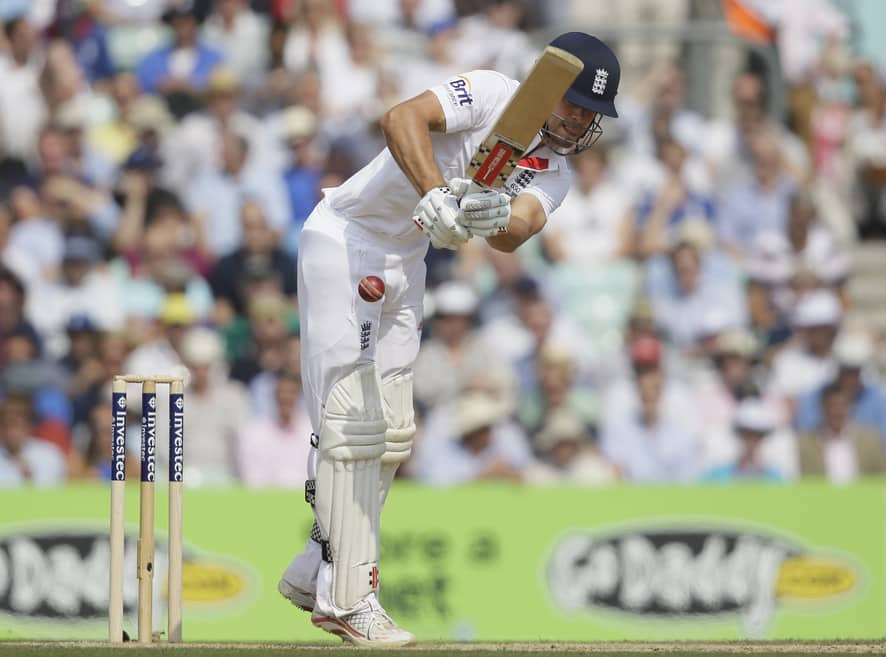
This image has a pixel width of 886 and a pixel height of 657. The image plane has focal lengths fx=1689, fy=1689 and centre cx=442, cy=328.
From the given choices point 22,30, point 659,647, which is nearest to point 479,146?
point 659,647

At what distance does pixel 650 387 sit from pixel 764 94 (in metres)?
3.45

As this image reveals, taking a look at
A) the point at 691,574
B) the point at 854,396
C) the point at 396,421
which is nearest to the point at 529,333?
the point at 854,396

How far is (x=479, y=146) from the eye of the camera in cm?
523

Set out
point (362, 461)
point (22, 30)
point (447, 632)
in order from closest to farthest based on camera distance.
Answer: point (362, 461) < point (447, 632) < point (22, 30)

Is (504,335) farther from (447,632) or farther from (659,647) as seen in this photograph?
(659,647)

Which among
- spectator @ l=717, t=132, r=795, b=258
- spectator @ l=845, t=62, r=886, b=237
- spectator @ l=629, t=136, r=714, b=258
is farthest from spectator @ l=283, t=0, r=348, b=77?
spectator @ l=845, t=62, r=886, b=237

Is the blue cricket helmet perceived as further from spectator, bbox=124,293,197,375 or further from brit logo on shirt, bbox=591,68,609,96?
spectator, bbox=124,293,197,375

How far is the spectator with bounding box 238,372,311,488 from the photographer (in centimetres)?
916

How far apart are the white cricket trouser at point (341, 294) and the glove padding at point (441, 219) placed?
1.94 ft

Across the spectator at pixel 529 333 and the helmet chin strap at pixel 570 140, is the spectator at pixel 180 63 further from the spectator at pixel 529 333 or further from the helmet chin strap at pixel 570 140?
the helmet chin strap at pixel 570 140

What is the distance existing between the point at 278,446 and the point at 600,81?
4.31 metres

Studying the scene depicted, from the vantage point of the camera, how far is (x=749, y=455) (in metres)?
9.77

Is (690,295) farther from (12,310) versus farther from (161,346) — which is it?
(12,310)

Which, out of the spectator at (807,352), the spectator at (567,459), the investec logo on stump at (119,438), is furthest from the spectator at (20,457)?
the spectator at (807,352)
